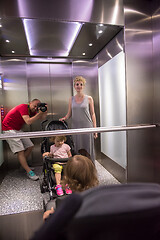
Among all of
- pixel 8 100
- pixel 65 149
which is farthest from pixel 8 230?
pixel 8 100

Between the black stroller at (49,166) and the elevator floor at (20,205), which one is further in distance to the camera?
the black stroller at (49,166)

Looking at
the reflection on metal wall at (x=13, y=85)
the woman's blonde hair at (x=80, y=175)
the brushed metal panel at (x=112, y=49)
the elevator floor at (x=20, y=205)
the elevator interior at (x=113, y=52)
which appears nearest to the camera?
the woman's blonde hair at (x=80, y=175)

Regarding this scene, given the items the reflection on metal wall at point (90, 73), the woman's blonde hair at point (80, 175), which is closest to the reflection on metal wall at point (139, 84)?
the reflection on metal wall at point (90, 73)

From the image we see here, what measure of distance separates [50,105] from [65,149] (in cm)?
135

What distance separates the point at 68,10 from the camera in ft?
6.16

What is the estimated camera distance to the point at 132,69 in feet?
7.11

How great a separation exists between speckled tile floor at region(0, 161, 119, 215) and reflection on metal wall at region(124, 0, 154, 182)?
0.62 m

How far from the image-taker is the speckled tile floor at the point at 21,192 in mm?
2085

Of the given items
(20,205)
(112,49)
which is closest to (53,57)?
(112,49)

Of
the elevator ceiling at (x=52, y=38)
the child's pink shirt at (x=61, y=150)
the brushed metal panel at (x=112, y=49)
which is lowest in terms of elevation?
the child's pink shirt at (x=61, y=150)

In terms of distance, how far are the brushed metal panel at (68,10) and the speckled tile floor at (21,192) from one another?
7.67 ft

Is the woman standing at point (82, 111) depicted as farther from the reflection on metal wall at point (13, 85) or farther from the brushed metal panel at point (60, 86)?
the reflection on metal wall at point (13, 85)

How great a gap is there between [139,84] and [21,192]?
2.39 meters

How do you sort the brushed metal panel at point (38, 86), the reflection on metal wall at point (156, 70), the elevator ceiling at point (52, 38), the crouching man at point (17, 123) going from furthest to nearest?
the brushed metal panel at point (38, 86), the crouching man at point (17, 123), the elevator ceiling at point (52, 38), the reflection on metal wall at point (156, 70)
